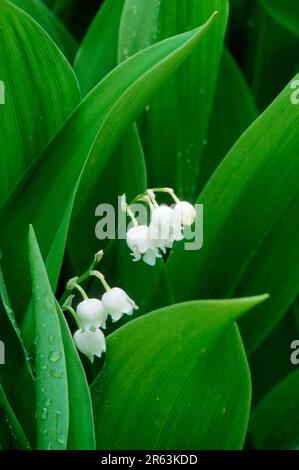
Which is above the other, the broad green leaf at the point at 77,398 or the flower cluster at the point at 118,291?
the flower cluster at the point at 118,291

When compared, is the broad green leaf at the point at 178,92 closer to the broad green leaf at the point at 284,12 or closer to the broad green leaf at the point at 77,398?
the broad green leaf at the point at 284,12

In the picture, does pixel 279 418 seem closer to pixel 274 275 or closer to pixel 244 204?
pixel 274 275

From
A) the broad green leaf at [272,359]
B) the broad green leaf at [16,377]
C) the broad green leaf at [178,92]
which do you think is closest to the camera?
the broad green leaf at [16,377]

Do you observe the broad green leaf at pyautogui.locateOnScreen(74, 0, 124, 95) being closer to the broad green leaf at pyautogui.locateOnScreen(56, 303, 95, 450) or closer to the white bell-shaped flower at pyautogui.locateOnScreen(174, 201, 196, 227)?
the white bell-shaped flower at pyautogui.locateOnScreen(174, 201, 196, 227)

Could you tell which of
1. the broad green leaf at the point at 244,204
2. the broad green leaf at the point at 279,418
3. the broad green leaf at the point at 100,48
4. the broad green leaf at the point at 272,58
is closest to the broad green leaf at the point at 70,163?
the broad green leaf at the point at 244,204

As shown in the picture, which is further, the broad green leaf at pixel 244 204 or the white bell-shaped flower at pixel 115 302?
the broad green leaf at pixel 244 204

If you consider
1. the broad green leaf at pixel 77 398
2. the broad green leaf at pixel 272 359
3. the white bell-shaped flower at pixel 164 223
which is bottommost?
the broad green leaf at pixel 272 359

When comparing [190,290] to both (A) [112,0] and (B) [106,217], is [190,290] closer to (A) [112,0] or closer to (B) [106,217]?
(B) [106,217]

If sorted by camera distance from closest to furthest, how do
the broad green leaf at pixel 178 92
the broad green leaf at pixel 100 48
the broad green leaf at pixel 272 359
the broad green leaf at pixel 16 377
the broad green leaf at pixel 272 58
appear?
1. the broad green leaf at pixel 16 377
2. the broad green leaf at pixel 178 92
3. the broad green leaf at pixel 100 48
4. the broad green leaf at pixel 272 359
5. the broad green leaf at pixel 272 58
